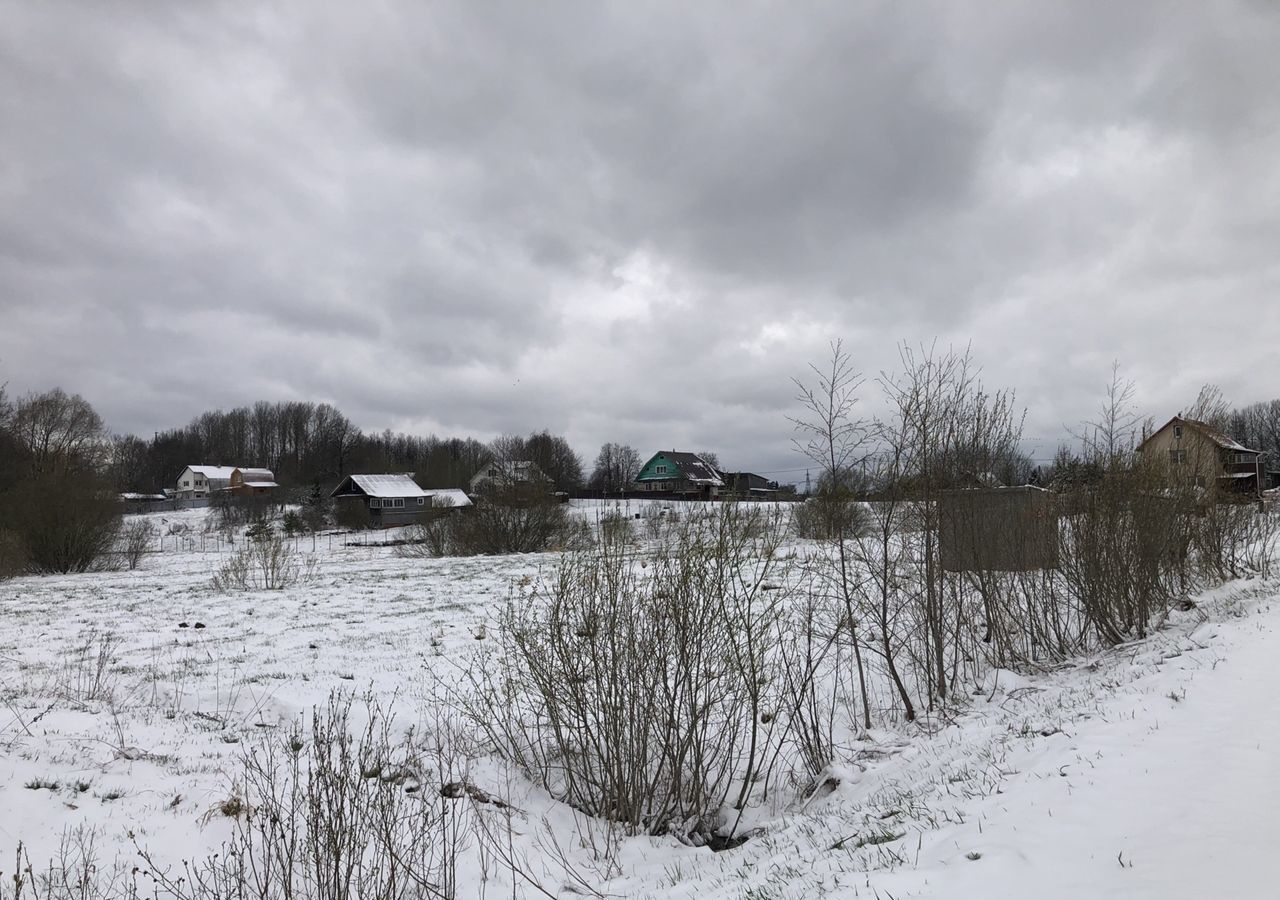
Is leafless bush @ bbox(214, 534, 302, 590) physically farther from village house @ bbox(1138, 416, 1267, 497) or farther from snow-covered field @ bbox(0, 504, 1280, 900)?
village house @ bbox(1138, 416, 1267, 497)

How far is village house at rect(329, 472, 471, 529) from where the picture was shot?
168 feet

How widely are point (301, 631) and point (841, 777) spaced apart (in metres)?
9.21

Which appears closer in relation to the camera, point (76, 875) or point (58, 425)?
point (76, 875)

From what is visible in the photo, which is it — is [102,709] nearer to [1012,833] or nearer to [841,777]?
[841,777]

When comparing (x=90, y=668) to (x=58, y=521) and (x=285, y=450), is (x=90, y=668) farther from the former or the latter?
(x=285, y=450)

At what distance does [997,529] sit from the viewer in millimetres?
8984

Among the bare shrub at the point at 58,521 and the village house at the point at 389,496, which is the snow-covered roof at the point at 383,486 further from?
the bare shrub at the point at 58,521

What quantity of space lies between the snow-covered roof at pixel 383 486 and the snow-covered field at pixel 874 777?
4398 cm

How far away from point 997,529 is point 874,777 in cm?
439

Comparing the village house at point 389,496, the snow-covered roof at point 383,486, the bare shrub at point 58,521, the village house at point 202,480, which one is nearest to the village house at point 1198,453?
the bare shrub at point 58,521

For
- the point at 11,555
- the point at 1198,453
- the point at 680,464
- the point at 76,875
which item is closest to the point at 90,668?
the point at 76,875

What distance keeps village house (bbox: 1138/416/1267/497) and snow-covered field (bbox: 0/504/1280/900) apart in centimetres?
195

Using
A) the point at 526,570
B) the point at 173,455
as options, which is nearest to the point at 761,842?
the point at 526,570

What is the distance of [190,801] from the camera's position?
4.96 m
